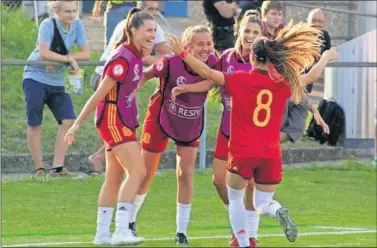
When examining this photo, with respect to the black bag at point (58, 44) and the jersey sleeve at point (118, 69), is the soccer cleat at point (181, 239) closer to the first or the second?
the jersey sleeve at point (118, 69)

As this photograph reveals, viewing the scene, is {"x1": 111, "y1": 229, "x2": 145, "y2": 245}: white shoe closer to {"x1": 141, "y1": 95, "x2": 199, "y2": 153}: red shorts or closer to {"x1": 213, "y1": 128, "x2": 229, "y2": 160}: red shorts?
{"x1": 141, "y1": 95, "x2": 199, "y2": 153}: red shorts

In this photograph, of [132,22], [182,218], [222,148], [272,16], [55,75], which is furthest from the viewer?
[55,75]

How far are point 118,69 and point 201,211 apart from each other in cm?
367

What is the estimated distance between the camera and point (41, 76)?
619 inches

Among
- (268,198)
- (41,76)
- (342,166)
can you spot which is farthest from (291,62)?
(342,166)

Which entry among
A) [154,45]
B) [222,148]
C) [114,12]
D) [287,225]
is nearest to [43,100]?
[154,45]

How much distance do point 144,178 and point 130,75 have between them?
1157mm

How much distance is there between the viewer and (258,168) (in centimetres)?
1098

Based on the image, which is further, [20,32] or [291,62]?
[20,32]

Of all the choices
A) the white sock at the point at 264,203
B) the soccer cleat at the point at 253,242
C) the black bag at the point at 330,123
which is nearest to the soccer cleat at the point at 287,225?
the white sock at the point at 264,203

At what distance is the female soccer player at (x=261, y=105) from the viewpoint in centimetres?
1086

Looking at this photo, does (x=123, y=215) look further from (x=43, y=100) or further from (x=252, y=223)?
(x=43, y=100)

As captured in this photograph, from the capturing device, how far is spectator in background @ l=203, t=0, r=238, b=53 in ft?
59.1

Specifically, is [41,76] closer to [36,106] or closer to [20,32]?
[36,106]
